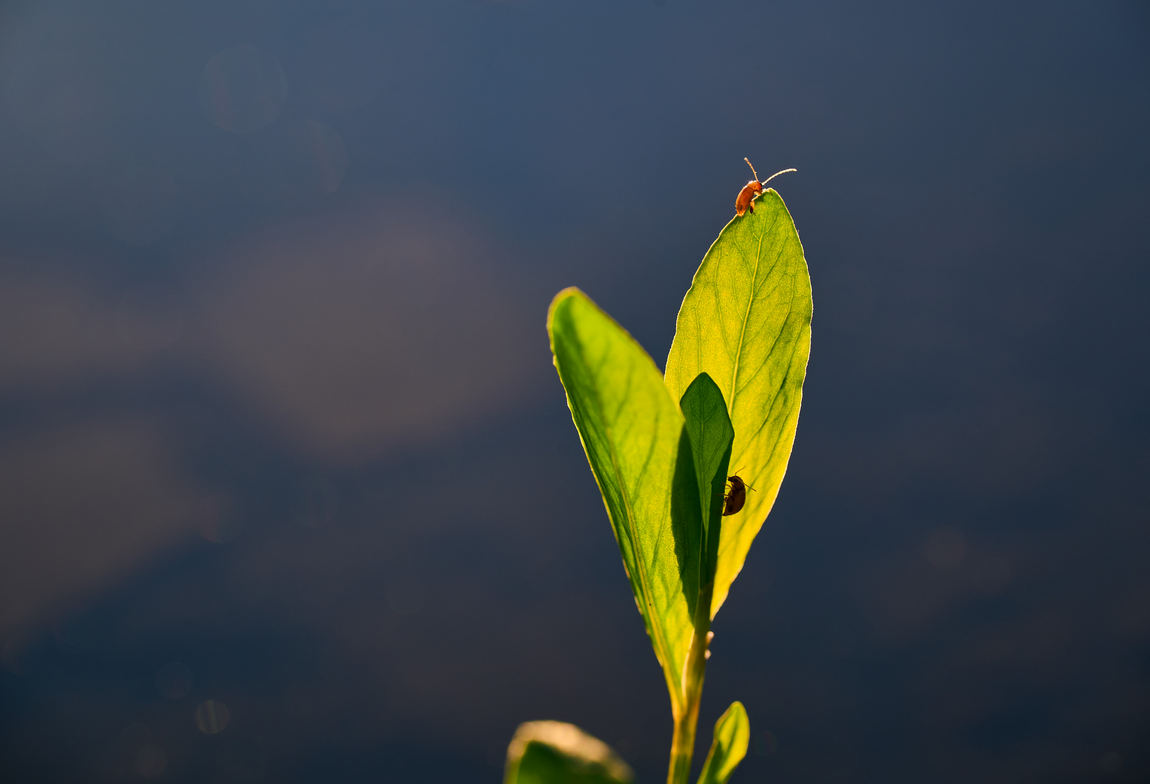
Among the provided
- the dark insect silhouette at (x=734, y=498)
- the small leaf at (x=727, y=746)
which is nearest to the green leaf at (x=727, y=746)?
the small leaf at (x=727, y=746)

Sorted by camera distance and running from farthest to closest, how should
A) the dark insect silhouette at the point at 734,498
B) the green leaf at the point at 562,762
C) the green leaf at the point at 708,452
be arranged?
1. the dark insect silhouette at the point at 734,498
2. the green leaf at the point at 708,452
3. the green leaf at the point at 562,762

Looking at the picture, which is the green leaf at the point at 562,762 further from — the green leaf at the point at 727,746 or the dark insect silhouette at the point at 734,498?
the dark insect silhouette at the point at 734,498

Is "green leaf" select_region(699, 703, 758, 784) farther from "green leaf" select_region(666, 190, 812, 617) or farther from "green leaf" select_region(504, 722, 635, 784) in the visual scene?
"green leaf" select_region(504, 722, 635, 784)

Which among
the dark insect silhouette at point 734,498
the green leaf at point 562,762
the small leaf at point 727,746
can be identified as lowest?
the small leaf at point 727,746

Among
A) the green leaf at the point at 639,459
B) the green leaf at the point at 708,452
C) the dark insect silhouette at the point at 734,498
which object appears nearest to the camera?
the green leaf at the point at 639,459

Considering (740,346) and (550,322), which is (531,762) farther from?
(740,346)

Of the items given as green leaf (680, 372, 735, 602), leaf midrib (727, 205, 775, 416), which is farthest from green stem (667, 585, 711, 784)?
leaf midrib (727, 205, 775, 416)

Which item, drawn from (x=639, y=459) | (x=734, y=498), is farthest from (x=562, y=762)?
(x=734, y=498)
